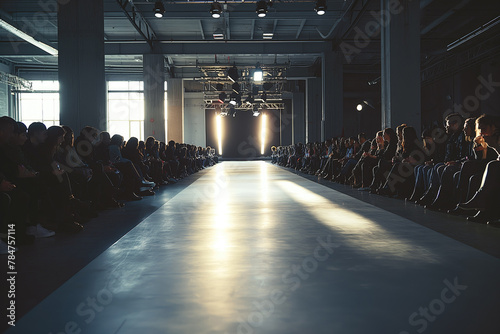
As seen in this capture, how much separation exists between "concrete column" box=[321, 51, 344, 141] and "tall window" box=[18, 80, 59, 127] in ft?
61.9

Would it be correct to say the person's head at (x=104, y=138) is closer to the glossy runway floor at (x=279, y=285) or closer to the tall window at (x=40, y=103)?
the glossy runway floor at (x=279, y=285)

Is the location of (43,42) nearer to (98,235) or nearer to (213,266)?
(98,235)

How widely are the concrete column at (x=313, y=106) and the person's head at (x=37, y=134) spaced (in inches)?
997

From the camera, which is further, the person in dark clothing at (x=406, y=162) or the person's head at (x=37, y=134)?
the person in dark clothing at (x=406, y=162)

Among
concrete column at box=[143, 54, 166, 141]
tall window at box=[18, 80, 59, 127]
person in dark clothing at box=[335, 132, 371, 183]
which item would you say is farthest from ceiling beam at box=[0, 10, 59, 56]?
person in dark clothing at box=[335, 132, 371, 183]

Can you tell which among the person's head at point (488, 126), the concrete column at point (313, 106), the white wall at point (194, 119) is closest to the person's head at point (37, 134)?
the person's head at point (488, 126)

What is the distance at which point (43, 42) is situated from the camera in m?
20.8

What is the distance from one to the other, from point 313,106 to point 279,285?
2771 cm

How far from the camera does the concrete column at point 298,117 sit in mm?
37969

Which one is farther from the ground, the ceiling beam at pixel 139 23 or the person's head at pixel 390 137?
the ceiling beam at pixel 139 23

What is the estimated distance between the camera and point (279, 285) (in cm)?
304

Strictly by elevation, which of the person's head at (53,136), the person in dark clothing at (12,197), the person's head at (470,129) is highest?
the person's head at (470,129)

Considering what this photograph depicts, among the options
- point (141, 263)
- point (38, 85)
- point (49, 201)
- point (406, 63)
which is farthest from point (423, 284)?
point (38, 85)

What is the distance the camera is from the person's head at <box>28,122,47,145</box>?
5219 mm
